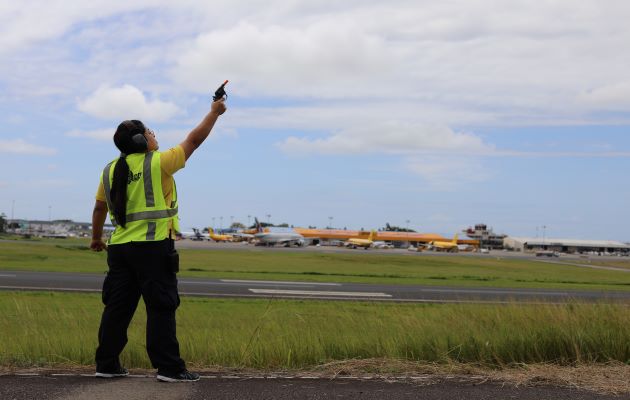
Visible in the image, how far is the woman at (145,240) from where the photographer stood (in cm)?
516

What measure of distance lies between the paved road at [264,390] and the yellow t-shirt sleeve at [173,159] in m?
1.63

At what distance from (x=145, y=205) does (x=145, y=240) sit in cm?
28

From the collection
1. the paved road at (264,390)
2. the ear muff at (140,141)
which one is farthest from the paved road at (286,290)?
the ear muff at (140,141)

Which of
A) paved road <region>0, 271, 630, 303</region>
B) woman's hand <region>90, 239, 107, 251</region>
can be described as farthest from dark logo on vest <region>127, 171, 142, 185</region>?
paved road <region>0, 271, 630, 303</region>

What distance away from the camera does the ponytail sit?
5230 millimetres

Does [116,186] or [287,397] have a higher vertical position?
[116,186]

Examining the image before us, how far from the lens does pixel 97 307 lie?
13883 millimetres

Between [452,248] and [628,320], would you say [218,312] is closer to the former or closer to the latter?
[628,320]

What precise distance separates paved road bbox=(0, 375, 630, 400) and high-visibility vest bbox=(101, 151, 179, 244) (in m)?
1.12

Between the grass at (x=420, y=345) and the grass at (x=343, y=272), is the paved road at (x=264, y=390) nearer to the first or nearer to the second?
the grass at (x=420, y=345)

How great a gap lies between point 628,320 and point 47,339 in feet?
19.9

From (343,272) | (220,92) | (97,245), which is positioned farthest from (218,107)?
(343,272)

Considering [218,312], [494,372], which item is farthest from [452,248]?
[494,372]

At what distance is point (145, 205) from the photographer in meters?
5.22
